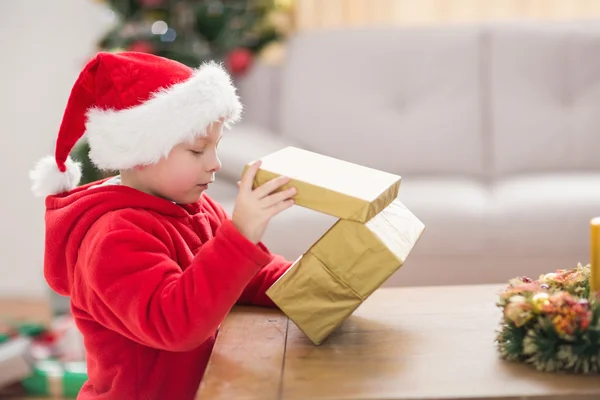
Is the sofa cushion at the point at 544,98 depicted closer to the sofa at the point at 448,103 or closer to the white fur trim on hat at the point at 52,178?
the sofa at the point at 448,103

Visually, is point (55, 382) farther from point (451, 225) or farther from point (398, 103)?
point (398, 103)

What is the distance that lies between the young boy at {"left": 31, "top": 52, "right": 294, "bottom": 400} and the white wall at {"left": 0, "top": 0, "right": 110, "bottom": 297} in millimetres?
1855

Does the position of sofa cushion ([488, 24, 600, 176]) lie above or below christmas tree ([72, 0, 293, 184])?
below

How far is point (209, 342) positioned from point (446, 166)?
1509 millimetres

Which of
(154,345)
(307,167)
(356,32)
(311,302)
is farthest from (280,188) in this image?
(356,32)

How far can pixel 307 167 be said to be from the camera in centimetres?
113

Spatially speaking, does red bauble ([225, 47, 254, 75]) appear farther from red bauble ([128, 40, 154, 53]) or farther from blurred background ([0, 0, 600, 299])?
red bauble ([128, 40, 154, 53])

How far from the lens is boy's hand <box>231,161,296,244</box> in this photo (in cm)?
106

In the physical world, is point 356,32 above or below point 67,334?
above

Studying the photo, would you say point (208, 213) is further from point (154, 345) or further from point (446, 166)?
point (446, 166)

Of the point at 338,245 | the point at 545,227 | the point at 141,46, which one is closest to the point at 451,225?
the point at 545,227

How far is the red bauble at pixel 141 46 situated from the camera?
2641mm

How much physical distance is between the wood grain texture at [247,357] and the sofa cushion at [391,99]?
1.40 metres

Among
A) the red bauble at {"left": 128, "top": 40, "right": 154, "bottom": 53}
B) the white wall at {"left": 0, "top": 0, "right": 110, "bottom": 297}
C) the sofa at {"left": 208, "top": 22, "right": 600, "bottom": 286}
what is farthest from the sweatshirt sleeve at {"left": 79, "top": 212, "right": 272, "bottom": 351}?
the white wall at {"left": 0, "top": 0, "right": 110, "bottom": 297}
